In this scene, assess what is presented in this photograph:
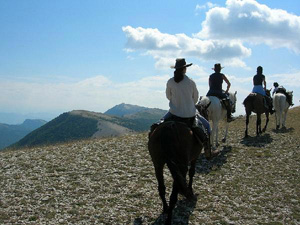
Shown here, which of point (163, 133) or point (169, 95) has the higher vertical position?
point (169, 95)

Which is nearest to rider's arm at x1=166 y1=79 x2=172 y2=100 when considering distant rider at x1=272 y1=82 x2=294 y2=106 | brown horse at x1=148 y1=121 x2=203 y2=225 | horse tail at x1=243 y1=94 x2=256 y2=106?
brown horse at x1=148 y1=121 x2=203 y2=225

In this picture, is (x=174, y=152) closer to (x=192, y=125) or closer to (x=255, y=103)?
(x=192, y=125)

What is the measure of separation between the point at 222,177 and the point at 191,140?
6.19 meters

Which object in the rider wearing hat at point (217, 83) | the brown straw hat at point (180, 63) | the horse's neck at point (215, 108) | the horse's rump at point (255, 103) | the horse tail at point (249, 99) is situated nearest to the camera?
the brown straw hat at point (180, 63)

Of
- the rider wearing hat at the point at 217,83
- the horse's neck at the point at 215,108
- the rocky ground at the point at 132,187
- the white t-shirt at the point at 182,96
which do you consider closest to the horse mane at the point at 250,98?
the rocky ground at the point at 132,187

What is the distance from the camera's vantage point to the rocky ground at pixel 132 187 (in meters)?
10.6

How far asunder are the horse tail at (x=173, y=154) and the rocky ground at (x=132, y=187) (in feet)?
7.26

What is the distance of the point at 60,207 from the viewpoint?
11.3 metres

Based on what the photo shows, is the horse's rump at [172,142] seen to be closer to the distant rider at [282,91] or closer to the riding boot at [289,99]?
the distant rider at [282,91]

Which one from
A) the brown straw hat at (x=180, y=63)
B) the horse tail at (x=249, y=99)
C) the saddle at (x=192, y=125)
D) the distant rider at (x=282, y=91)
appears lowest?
the saddle at (x=192, y=125)

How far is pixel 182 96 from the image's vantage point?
1047 cm

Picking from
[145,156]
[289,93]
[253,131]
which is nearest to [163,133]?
[145,156]

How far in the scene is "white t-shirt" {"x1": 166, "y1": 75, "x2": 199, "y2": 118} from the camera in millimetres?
10391

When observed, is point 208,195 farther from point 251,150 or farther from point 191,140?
point 251,150
